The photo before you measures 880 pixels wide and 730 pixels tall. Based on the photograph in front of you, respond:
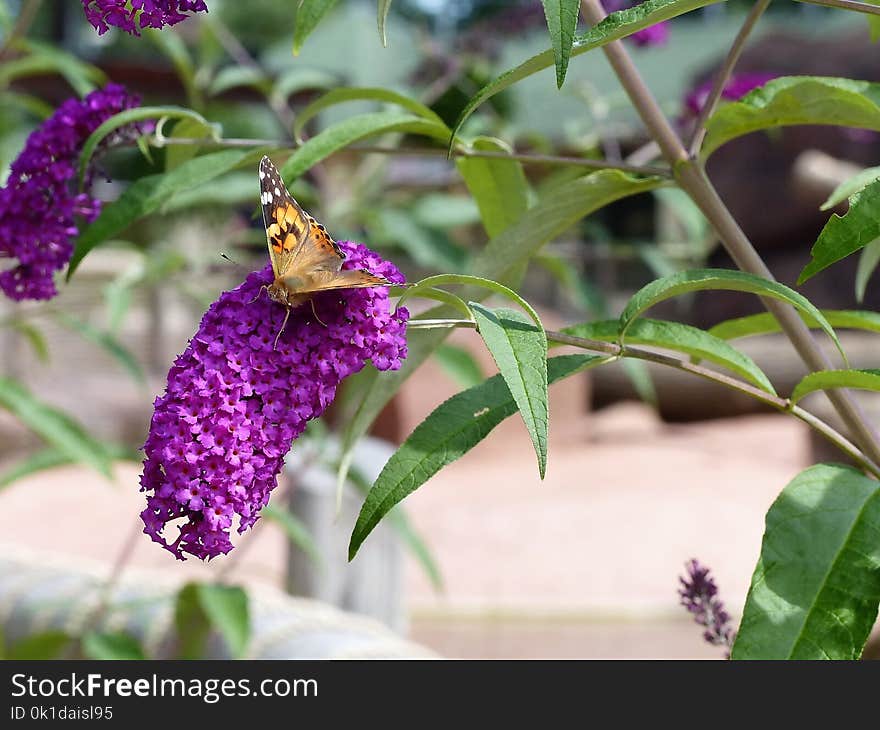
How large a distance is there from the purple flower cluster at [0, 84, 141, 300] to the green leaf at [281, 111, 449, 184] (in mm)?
187

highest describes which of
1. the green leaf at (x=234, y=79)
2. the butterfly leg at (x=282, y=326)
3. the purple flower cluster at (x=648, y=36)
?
the purple flower cluster at (x=648, y=36)

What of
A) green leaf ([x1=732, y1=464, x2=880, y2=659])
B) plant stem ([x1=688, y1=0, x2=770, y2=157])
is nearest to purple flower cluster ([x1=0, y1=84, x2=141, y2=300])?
plant stem ([x1=688, y1=0, x2=770, y2=157])

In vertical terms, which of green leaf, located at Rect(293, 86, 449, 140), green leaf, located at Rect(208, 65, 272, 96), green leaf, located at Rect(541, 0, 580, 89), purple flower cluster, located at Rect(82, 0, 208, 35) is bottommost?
green leaf, located at Rect(541, 0, 580, 89)

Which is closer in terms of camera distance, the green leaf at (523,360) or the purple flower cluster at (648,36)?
the green leaf at (523,360)

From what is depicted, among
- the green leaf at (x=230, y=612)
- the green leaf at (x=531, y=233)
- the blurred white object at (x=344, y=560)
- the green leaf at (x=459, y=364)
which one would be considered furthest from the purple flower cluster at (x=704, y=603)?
the blurred white object at (x=344, y=560)

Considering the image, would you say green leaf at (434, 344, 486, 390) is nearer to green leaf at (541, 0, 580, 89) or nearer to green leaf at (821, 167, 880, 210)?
green leaf at (821, 167, 880, 210)

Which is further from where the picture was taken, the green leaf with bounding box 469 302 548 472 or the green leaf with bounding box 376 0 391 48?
the green leaf with bounding box 376 0 391 48

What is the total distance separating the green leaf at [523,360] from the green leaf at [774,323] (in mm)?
260

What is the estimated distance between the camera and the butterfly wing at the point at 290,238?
702 mm

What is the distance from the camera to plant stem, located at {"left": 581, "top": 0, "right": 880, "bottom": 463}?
2.71 feet

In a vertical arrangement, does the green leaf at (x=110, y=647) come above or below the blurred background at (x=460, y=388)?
below

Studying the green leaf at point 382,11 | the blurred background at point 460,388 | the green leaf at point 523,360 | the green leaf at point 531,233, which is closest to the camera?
the green leaf at point 523,360

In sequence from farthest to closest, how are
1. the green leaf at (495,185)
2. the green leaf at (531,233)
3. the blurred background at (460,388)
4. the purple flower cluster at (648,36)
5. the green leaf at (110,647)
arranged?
the blurred background at (460,388) → the purple flower cluster at (648,36) → the green leaf at (110,647) → the green leaf at (495,185) → the green leaf at (531,233)

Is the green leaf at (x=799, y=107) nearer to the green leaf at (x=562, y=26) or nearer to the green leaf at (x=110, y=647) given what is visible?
the green leaf at (x=562, y=26)
